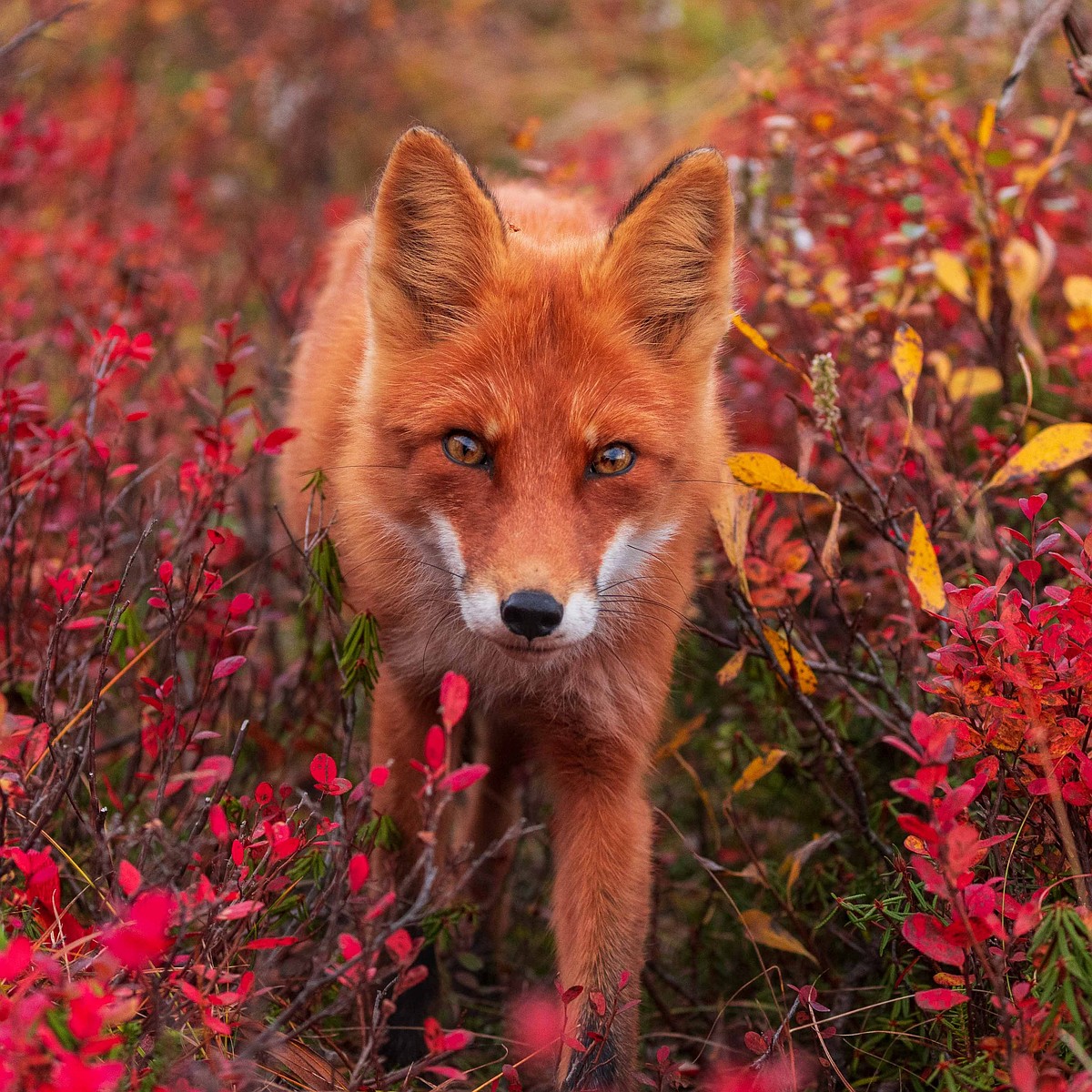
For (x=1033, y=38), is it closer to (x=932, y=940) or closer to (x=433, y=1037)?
(x=932, y=940)

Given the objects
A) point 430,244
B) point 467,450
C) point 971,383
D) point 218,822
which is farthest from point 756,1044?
point 971,383

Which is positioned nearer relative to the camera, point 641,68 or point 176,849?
point 176,849

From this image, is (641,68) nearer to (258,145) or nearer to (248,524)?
(258,145)

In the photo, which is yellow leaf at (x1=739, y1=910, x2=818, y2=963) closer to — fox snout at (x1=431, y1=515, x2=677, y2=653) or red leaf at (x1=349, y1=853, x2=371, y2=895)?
fox snout at (x1=431, y1=515, x2=677, y2=653)

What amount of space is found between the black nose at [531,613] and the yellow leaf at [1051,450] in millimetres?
1373

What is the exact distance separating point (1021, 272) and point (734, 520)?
179 centimetres

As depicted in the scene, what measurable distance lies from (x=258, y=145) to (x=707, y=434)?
801cm

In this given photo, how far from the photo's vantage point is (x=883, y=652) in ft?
12.0

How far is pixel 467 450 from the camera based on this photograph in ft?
8.77

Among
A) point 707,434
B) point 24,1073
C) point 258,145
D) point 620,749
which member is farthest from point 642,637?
point 258,145

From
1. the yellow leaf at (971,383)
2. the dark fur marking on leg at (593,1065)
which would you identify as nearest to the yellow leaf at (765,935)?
the dark fur marking on leg at (593,1065)

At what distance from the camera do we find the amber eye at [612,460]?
2.69m

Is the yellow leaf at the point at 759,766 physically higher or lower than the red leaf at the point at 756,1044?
higher

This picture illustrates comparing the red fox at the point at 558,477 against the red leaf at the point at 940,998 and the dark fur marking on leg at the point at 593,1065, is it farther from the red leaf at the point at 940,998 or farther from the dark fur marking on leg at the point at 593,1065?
the red leaf at the point at 940,998
